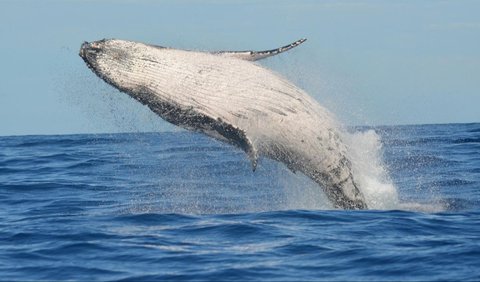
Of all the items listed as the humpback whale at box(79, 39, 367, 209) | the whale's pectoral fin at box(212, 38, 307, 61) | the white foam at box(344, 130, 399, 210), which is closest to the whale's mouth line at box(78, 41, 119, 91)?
the humpback whale at box(79, 39, 367, 209)

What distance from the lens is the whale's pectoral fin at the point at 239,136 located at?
1489 centimetres

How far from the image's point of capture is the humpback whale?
14.9 metres

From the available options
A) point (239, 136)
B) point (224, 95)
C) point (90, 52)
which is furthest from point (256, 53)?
point (90, 52)

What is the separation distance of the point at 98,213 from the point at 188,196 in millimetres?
3584

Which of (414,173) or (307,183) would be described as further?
(414,173)

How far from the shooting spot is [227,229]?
15.1m

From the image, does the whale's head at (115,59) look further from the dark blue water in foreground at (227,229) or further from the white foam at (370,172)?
the white foam at (370,172)

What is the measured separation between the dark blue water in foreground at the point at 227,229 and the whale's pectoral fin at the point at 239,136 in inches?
48.5

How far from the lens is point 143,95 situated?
1512cm

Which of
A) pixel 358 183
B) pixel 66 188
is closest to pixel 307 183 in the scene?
pixel 358 183

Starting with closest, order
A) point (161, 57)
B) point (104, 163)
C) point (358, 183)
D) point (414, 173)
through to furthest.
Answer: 1. point (161, 57)
2. point (358, 183)
3. point (414, 173)
4. point (104, 163)

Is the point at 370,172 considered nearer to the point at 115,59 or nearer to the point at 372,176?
the point at 372,176

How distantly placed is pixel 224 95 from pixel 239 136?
2.45ft

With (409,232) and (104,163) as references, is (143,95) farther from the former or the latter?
(104,163)
